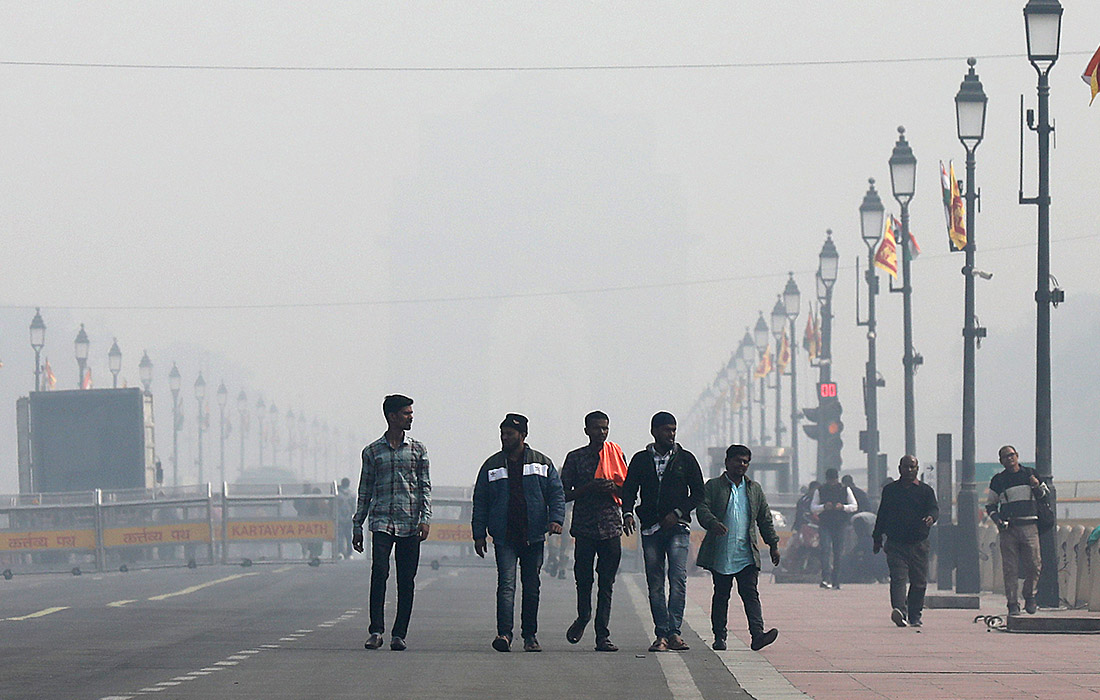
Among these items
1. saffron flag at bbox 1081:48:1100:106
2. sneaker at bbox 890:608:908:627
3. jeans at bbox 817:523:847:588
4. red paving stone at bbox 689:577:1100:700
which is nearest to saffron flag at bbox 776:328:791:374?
jeans at bbox 817:523:847:588

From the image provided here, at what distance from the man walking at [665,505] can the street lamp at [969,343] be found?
37.7ft

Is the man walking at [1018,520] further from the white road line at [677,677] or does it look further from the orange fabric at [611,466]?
the orange fabric at [611,466]

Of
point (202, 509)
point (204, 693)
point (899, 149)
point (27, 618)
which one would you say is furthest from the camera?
point (202, 509)

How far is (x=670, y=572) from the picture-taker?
16641 mm

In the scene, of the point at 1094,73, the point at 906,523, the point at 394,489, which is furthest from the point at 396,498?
the point at 1094,73

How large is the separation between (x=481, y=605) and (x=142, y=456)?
20930 millimetres

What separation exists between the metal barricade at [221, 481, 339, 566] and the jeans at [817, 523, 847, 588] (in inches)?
504

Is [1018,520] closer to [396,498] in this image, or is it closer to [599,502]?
[599,502]

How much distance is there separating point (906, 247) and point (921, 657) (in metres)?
21.2

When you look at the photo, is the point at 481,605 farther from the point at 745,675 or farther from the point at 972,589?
the point at 745,675

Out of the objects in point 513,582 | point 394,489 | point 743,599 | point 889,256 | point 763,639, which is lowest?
point 763,639

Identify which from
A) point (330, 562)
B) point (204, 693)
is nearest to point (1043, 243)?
point (204, 693)

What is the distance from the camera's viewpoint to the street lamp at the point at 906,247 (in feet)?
113

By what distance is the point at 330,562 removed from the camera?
139 ft
